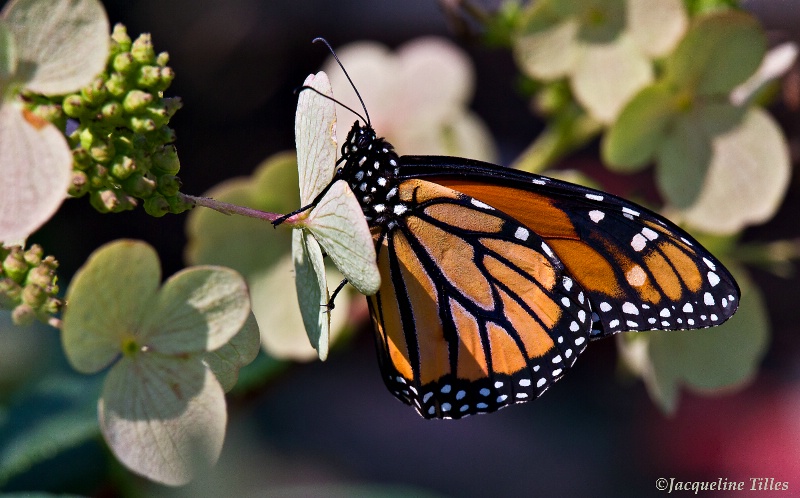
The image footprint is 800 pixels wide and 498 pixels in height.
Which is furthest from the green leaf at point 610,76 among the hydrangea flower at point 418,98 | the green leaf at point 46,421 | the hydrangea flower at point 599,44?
the green leaf at point 46,421

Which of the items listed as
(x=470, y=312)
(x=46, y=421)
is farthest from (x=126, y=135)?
(x=46, y=421)

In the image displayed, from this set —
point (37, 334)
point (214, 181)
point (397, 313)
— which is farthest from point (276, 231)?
point (214, 181)

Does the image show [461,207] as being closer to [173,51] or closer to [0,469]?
[0,469]

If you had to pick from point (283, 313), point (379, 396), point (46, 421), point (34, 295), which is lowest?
point (379, 396)

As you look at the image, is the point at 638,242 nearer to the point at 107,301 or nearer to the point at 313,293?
the point at 313,293

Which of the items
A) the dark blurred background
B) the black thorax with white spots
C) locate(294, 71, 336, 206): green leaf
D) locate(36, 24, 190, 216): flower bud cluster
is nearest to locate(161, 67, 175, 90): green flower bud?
locate(36, 24, 190, 216): flower bud cluster

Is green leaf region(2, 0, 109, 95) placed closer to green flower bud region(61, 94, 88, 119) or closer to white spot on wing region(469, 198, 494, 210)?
green flower bud region(61, 94, 88, 119)
